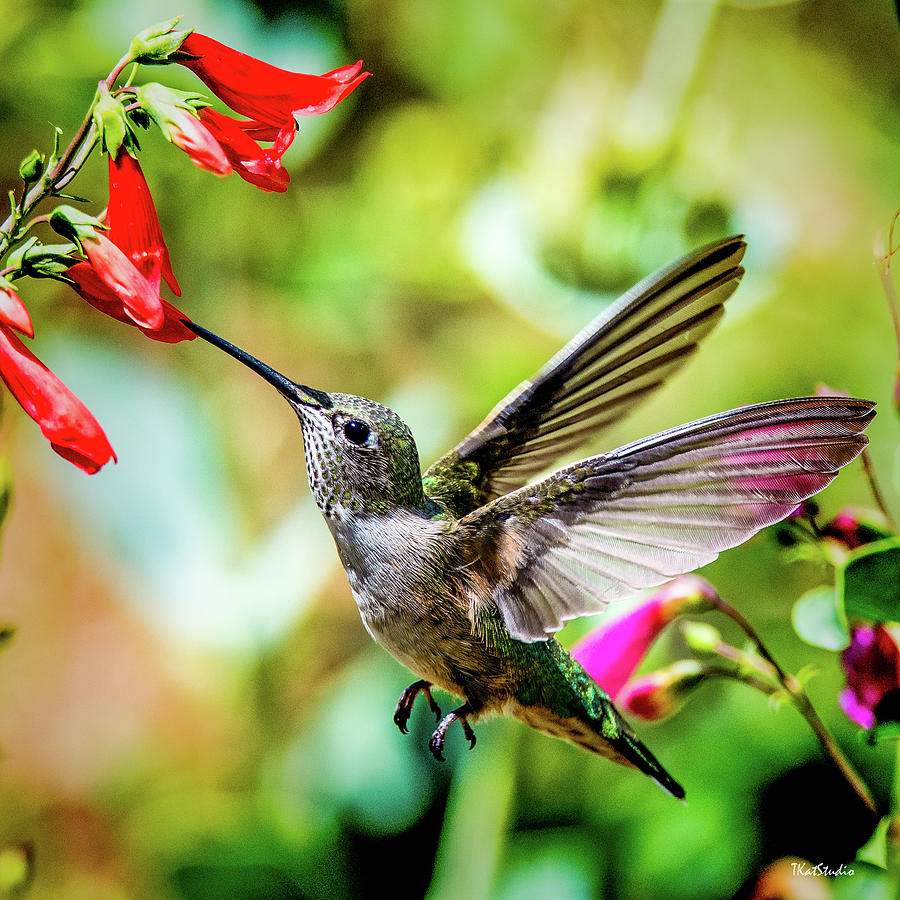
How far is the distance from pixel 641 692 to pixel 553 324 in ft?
2.27

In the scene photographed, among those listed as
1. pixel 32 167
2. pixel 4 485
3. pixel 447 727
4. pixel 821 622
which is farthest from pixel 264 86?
pixel 821 622

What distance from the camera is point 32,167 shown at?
53 cm

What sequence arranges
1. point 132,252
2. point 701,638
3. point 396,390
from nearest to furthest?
point 132,252, point 701,638, point 396,390

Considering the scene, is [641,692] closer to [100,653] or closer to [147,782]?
[147,782]

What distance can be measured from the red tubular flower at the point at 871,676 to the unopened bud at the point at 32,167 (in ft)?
2.16

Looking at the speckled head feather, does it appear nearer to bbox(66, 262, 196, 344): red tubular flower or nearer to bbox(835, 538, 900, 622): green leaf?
bbox(66, 262, 196, 344): red tubular flower

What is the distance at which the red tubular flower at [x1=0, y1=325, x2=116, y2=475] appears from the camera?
0.52m

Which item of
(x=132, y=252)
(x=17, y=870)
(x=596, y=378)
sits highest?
(x=132, y=252)

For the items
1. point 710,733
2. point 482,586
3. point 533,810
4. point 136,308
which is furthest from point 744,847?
point 136,308

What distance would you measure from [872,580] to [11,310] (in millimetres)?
553

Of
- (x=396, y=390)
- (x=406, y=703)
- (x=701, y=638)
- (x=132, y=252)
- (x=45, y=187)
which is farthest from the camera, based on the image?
(x=396, y=390)

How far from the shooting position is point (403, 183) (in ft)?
5.51

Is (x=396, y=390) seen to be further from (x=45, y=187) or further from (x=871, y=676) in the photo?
(x=45, y=187)

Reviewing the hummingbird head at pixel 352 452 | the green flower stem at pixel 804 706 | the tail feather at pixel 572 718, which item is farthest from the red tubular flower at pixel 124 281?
the green flower stem at pixel 804 706
